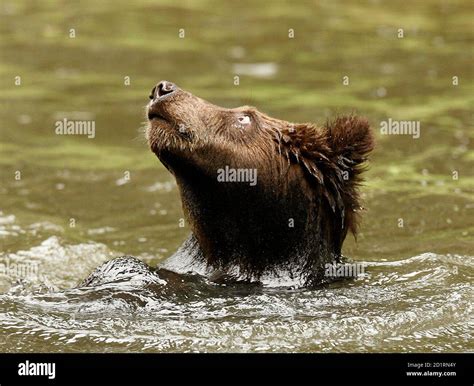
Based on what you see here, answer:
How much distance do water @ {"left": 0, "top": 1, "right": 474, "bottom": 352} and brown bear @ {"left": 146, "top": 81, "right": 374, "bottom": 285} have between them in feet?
1.01

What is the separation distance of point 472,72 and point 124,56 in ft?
20.4

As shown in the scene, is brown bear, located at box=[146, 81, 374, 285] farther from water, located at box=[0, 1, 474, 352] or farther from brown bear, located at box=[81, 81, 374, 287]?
water, located at box=[0, 1, 474, 352]

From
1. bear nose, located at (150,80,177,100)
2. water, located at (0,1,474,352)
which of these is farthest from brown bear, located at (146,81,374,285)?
water, located at (0,1,474,352)

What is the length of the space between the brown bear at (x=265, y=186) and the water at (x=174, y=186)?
309 mm

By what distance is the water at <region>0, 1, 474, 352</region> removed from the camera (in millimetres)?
8203

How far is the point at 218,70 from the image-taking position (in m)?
18.8

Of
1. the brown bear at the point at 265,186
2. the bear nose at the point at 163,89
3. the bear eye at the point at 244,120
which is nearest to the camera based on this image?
the bear nose at the point at 163,89

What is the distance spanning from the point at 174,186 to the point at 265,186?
4716mm

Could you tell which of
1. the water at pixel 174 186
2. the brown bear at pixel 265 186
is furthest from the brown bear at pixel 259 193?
the water at pixel 174 186

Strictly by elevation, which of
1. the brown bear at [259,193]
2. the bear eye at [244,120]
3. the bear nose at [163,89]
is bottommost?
the brown bear at [259,193]

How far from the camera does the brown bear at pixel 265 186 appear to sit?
857 centimetres

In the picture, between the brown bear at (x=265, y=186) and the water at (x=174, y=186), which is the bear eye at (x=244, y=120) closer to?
the brown bear at (x=265, y=186)

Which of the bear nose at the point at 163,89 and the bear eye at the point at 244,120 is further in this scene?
the bear eye at the point at 244,120

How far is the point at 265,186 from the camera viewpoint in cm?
875
